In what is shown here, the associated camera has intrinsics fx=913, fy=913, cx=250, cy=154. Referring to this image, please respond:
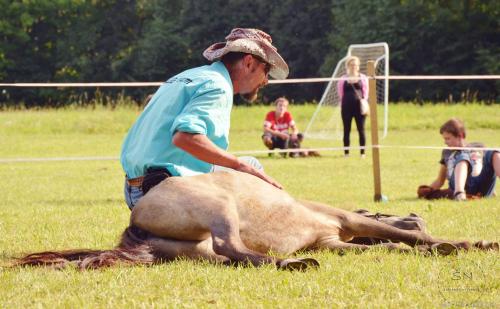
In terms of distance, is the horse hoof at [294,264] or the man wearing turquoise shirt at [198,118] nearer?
the horse hoof at [294,264]

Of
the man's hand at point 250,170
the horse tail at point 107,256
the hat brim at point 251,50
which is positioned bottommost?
the horse tail at point 107,256

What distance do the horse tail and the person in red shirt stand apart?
12671 mm

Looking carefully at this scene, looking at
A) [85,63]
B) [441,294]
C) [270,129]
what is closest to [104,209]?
[441,294]

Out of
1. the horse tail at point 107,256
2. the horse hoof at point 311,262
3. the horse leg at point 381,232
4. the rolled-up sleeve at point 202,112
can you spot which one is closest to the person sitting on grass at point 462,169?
the horse leg at point 381,232

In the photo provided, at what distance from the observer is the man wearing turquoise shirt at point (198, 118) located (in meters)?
4.93

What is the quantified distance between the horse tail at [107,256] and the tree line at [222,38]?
122ft

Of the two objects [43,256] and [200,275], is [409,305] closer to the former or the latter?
[200,275]

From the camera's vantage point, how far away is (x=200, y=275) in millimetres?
4348

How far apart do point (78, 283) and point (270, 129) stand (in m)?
13.5

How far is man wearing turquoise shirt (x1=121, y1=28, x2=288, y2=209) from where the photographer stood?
4930 mm

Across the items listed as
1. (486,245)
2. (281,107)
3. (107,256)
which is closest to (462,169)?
(486,245)

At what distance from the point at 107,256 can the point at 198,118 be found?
2.91ft

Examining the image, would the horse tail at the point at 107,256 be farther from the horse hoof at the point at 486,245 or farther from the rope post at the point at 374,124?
the rope post at the point at 374,124

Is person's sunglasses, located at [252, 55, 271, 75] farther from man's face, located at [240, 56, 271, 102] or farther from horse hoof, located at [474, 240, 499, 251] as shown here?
horse hoof, located at [474, 240, 499, 251]
